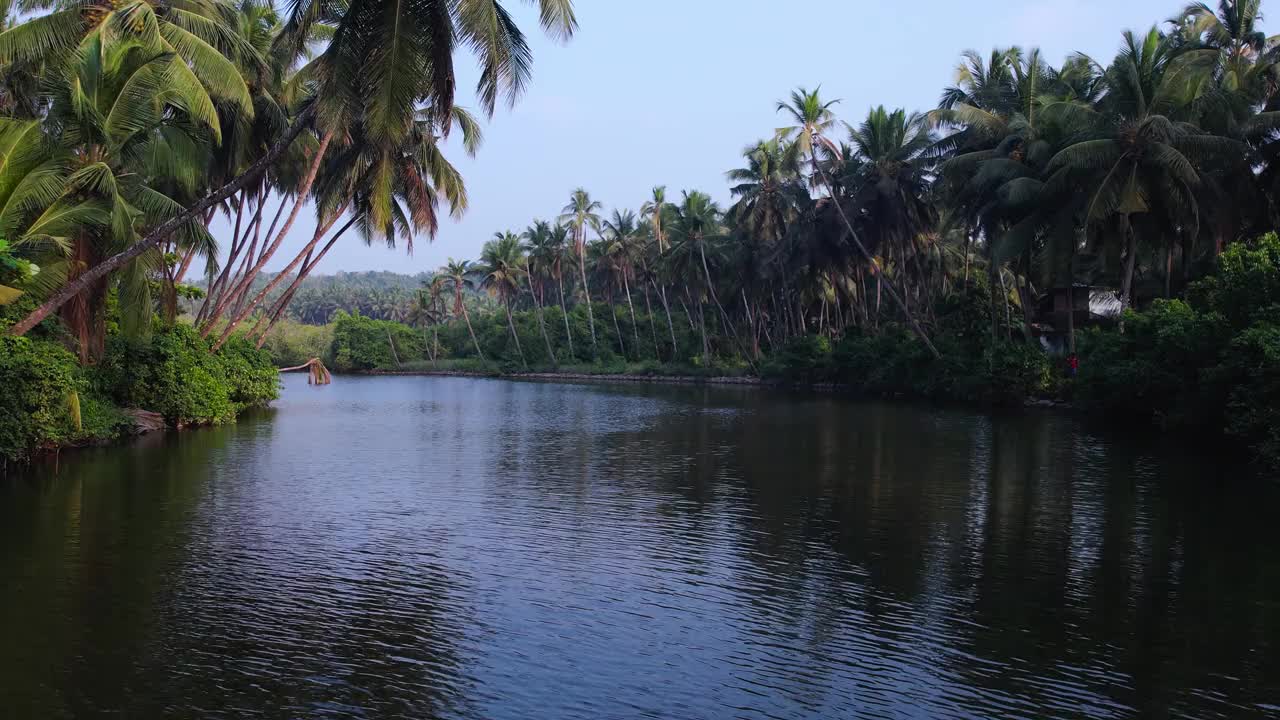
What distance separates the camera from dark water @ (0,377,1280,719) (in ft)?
25.0

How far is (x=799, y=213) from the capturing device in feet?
161

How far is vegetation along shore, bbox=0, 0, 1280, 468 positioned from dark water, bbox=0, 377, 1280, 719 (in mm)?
3186

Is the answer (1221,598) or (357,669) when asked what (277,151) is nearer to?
(357,669)

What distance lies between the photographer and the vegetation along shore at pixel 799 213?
16109 millimetres

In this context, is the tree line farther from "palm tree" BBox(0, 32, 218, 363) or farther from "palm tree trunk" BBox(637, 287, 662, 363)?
"palm tree" BBox(0, 32, 218, 363)

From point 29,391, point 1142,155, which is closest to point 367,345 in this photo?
point 1142,155

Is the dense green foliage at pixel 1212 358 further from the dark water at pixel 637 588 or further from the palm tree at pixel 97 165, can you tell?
the palm tree at pixel 97 165

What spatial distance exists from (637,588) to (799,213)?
40390mm

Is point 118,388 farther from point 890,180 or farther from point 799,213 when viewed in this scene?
point 799,213

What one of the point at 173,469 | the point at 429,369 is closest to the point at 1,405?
the point at 173,469

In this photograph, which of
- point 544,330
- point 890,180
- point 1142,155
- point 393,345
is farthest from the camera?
point 393,345

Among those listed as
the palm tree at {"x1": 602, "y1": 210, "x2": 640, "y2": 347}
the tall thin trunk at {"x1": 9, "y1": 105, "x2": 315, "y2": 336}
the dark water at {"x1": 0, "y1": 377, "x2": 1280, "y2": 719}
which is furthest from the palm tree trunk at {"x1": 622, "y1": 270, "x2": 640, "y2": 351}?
the tall thin trunk at {"x1": 9, "y1": 105, "x2": 315, "y2": 336}

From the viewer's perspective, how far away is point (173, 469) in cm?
1828

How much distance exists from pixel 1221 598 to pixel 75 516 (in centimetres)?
1438
